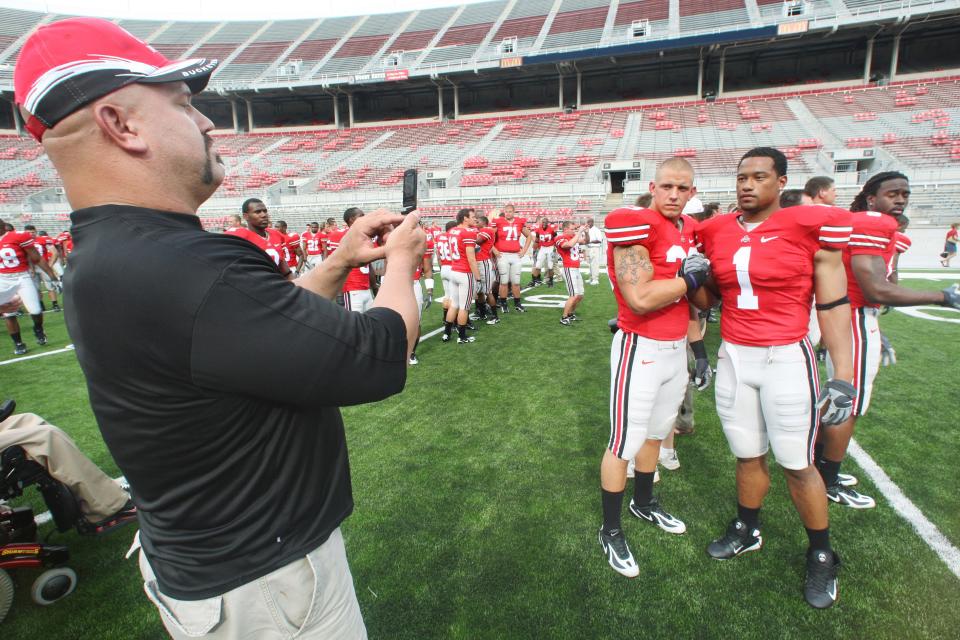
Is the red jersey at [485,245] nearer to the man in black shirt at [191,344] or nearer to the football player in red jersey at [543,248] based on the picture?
the football player in red jersey at [543,248]

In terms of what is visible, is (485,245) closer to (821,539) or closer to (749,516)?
(749,516)

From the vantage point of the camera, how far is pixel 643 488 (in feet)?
10.4

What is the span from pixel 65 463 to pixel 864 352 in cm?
531

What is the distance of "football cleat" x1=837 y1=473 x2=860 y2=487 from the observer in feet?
11.5

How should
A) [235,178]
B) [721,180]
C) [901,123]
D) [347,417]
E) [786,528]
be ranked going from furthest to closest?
[235,178] → [901,123] → [721,180] → [347,417] → [786,528]

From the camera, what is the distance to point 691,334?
3729 mm

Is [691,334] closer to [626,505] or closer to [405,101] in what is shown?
[626,505]

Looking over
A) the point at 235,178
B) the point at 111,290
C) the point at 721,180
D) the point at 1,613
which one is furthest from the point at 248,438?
the point at 235,178

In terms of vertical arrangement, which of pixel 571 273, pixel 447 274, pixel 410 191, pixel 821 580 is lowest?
pixel 821 580

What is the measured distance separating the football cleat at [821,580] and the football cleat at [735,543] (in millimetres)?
311

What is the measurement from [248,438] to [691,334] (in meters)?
3.46

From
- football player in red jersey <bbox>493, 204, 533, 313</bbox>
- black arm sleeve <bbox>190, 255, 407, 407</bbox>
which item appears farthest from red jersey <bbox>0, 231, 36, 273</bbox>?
black arm sleeve <bbox>190, 255, 407, 407</bbox>

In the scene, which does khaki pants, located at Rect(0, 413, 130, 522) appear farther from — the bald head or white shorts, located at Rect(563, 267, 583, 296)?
white shorts, located at Rect(563, 267, 583, 296)

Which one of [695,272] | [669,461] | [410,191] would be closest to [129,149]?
[410,191]
